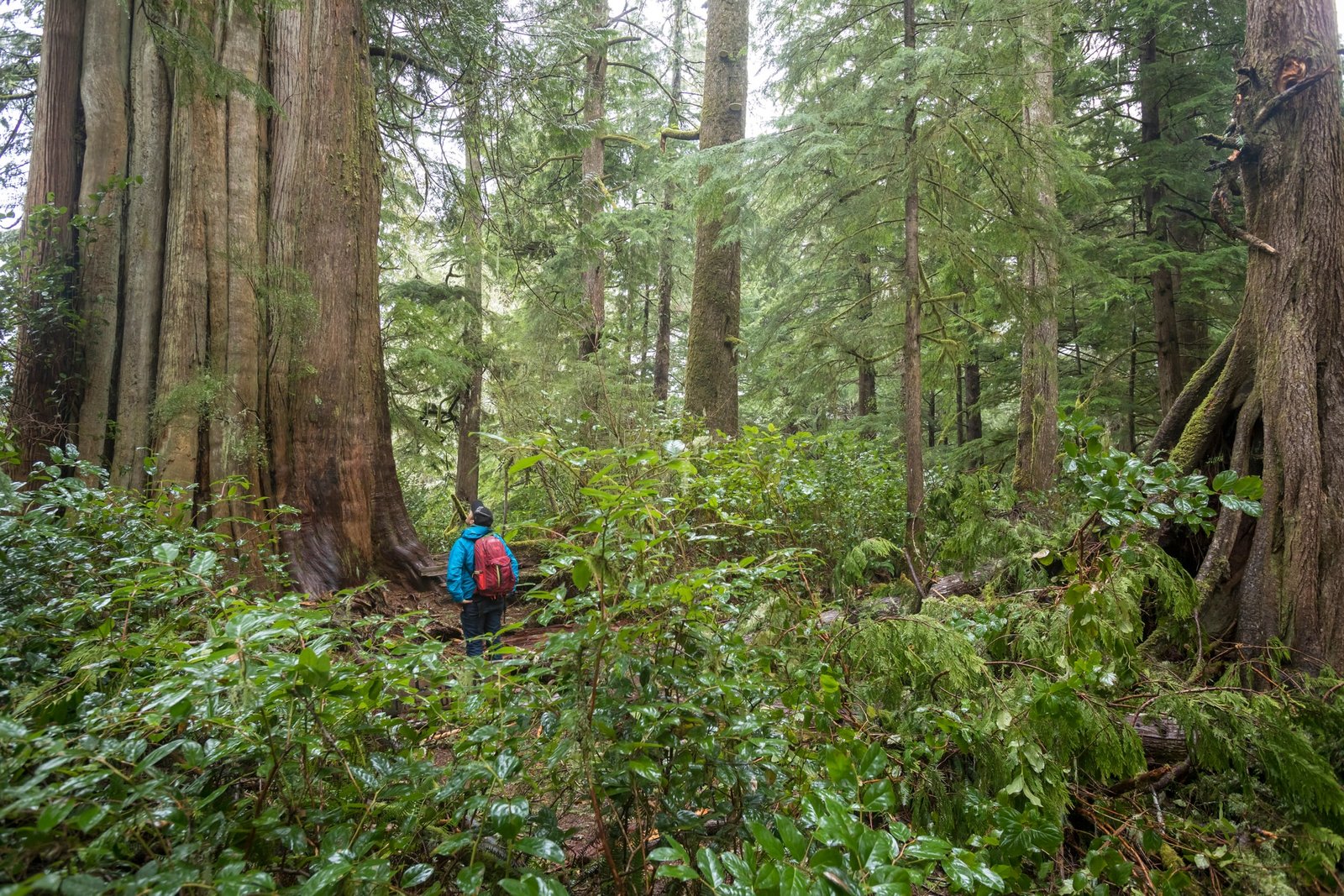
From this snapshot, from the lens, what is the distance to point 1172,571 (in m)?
3.34

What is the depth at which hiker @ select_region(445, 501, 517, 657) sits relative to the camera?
560cm

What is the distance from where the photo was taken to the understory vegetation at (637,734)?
4.41 ft

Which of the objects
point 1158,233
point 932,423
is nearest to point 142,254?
point 1158,233

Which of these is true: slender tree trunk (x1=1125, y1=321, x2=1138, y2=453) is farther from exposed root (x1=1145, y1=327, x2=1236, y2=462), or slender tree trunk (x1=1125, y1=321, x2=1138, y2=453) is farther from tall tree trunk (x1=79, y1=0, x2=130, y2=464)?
tall tree trunk (x1=79, y1=0, x2=130, y2=464)

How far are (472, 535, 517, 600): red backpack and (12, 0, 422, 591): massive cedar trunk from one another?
4.34ft

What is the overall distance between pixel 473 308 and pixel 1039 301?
8855 millimetres

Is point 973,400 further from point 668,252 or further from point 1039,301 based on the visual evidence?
point 1039,301

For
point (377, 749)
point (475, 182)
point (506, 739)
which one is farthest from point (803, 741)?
point (475, 182)

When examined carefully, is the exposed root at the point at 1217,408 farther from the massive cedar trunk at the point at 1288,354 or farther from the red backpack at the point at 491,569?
the red backpack at the point at 491,569

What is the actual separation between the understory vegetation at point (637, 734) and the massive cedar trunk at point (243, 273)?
228 cm

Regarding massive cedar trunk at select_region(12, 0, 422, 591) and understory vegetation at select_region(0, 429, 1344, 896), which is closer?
understory vegetation at select_region(0, 429, 1344, 896)

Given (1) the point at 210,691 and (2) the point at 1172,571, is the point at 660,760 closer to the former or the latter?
(1) the point at 210,691

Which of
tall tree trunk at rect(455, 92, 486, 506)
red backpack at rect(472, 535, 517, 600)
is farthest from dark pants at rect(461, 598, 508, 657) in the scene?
tall tree trunk at rect(455, 92, 486, 506)

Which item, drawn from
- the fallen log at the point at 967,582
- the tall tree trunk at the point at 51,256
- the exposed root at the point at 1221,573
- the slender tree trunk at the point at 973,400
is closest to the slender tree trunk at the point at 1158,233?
the slender tree trunk at the point at 973,400
